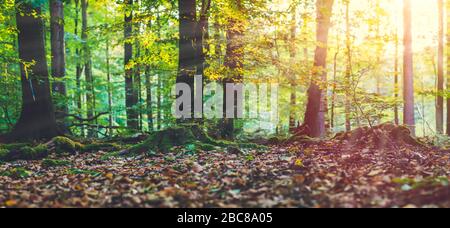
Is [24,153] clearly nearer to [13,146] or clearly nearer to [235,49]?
[13,146]

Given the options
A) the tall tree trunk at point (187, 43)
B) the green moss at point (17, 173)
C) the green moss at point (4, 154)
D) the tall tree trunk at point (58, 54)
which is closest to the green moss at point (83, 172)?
the green moss at point (17, 173)

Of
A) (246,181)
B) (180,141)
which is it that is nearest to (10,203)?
(246,181)

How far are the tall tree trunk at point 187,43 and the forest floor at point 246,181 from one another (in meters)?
2.46

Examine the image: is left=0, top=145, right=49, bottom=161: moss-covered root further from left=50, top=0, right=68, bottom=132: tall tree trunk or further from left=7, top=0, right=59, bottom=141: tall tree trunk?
left=50, top=0, right=68, bottom=132: tall tree trunk

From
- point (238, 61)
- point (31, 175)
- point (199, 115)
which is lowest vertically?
point (31, 175)

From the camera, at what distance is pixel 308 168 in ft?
19.7

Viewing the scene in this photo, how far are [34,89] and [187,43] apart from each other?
14.1 feet

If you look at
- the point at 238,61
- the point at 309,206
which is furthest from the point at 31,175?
the point at 238,61

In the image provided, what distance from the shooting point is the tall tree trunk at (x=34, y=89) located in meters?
10.5

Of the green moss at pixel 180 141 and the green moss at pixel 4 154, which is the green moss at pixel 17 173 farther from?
the green moss at pixel 180 141

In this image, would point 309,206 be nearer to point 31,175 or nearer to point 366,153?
point 366,153

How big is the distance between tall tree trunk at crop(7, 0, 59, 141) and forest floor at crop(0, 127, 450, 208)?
7.40ft

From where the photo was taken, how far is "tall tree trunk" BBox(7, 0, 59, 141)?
1053cm

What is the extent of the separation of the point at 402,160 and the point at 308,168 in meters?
1.65
